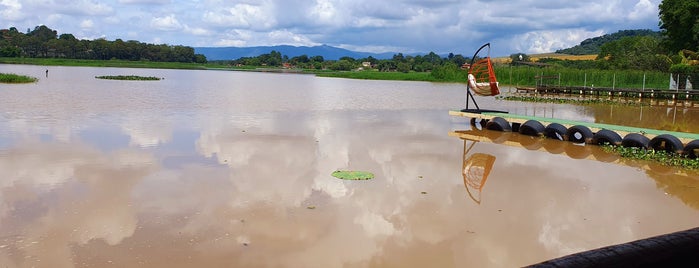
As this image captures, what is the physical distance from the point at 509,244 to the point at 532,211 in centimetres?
173

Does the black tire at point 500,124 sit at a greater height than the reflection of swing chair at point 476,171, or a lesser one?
greater

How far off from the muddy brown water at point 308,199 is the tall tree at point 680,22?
25.3m

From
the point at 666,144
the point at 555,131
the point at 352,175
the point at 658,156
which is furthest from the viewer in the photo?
the point at 555,131

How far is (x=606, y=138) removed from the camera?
47.3ft

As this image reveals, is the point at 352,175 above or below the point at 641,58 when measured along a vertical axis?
below

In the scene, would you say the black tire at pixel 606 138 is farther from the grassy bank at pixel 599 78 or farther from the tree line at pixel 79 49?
the tree line at pixel 79 49

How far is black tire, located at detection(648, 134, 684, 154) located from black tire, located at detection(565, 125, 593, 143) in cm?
177

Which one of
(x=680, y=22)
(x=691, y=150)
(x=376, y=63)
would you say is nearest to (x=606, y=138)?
(x=691, y=150)

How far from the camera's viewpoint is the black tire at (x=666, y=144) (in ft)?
41.8

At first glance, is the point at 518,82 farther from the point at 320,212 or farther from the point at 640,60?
the point at 320,212

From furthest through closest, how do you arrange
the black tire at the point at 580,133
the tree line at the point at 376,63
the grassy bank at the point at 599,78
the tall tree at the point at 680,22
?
the tree line at the point at 376,63, the grassy bank at the point at 599,78, the tall tree at the point at 680,22, the black tire at the point at 580,133

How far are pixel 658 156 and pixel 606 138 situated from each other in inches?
73.2

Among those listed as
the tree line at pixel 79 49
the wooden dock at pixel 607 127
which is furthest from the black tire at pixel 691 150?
the tree line at pixel 79 49

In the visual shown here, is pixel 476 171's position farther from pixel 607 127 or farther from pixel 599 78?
pixel 599 78
